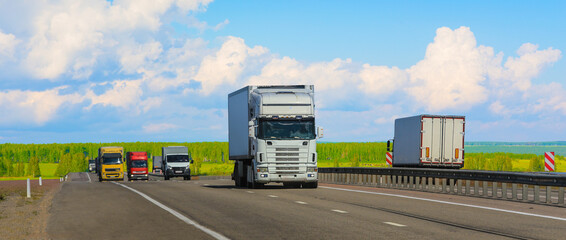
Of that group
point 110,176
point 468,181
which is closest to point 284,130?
point 468,181

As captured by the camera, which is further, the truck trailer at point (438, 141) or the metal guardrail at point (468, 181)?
the truck trailer at point (438, 141)

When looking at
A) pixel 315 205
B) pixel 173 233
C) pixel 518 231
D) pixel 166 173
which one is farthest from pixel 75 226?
pixel 166 173

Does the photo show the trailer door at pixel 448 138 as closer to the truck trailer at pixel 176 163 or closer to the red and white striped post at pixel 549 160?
the red and white striped post at pixel 549 160

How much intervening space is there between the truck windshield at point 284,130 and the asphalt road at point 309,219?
640cm

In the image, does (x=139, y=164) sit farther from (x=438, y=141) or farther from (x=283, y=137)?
(x=283, y=137)

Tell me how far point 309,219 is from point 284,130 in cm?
1294

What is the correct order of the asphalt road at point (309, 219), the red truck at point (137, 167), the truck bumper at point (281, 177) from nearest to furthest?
the asphalt road at point (309, 219), the truck bumper at point (281, 177), the red truck at point (137, 167)

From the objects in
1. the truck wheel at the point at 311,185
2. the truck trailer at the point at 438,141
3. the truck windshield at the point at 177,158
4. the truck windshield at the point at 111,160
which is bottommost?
the truck windshield at the point at 111,160

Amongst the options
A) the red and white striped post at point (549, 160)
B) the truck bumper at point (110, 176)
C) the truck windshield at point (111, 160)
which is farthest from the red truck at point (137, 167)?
the red and white striped post at point (549, 160)

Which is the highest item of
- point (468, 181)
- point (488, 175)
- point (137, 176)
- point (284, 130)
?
point (284, 130)

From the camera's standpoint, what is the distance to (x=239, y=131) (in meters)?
30.7

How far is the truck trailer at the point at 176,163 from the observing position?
201 ft

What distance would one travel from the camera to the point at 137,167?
218 feet

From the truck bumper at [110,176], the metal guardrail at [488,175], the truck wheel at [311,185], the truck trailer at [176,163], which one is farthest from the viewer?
the truck bumper at [110,176]
